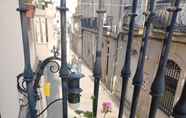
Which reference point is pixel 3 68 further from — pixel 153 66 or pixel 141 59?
pixel 153 66

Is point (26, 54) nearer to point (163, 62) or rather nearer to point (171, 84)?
point (163, 62)

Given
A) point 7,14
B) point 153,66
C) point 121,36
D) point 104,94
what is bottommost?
point 104,94

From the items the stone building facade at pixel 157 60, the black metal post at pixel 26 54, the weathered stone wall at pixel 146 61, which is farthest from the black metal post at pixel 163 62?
the weathered stone wall at pixel 146 61

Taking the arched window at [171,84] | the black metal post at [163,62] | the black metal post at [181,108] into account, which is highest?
the black metal post at [163,62]

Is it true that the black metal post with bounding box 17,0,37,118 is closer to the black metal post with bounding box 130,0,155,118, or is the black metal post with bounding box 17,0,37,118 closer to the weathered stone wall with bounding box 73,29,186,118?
the black metal post with bounding box 130,0,155,118

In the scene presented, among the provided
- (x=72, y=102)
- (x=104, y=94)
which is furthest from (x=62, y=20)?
(x=104, y=94)

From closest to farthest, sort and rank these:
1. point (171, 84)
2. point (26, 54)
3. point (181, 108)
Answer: point (181, 108) → point (26, 54) → point (171, 84)

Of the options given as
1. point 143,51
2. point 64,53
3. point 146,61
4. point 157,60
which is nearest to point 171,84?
point 157,60

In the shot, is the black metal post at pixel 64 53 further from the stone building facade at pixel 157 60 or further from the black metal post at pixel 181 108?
the stone building facade at pixel 157 60

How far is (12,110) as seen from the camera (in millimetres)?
1488

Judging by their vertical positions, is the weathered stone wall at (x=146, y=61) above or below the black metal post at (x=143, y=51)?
below

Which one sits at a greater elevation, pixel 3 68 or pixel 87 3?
pixel 87 3

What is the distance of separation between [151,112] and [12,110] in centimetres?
107

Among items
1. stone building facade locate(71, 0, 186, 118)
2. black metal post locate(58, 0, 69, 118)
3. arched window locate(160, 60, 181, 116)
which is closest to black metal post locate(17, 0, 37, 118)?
black metal post locate(58, 0, 69, 118)
